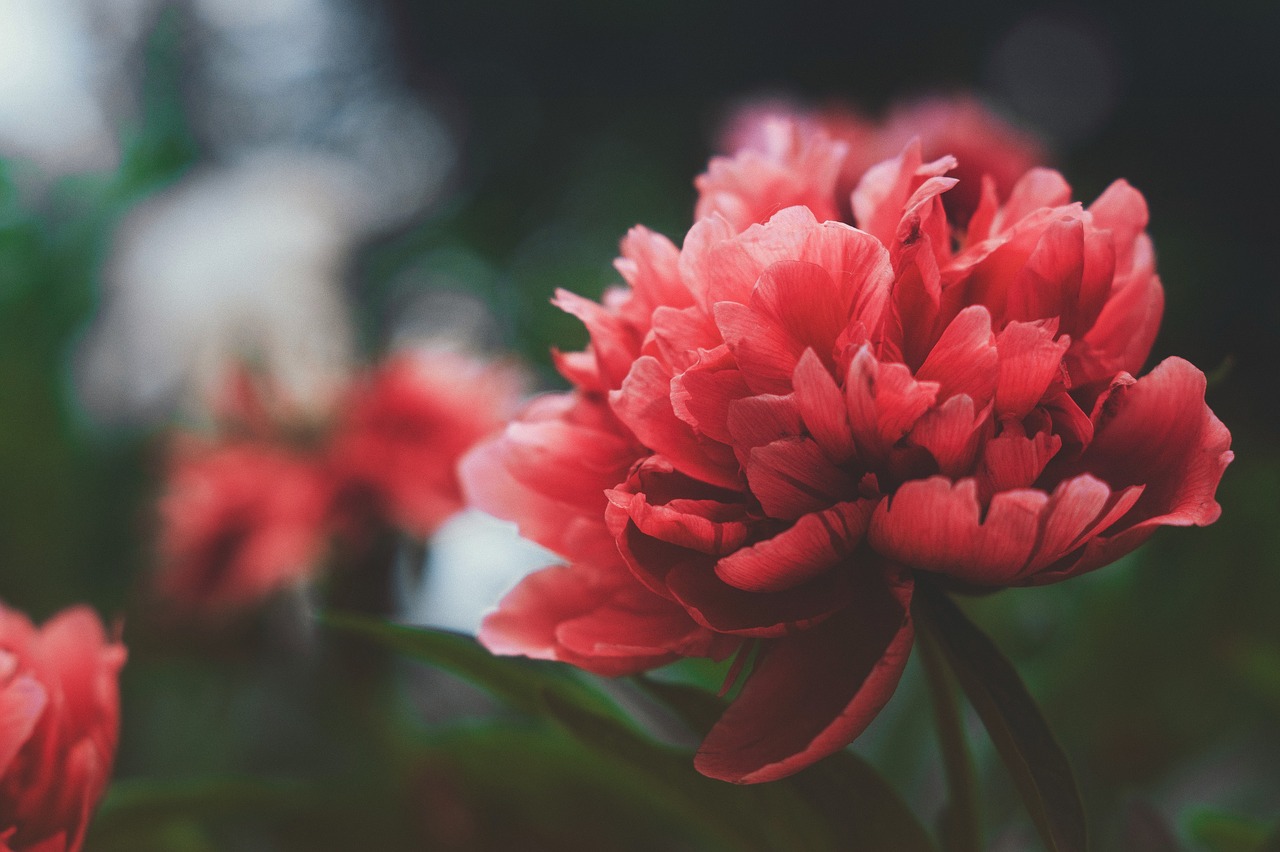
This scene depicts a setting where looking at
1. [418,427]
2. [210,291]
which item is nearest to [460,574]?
[418,427]

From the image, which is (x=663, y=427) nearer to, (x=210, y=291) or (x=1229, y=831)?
(x=1229, y=831)

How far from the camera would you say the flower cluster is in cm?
50

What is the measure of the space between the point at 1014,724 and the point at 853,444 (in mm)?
56

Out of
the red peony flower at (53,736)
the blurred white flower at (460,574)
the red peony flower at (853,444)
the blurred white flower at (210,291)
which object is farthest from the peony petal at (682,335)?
the blurred white flower at (210,291)

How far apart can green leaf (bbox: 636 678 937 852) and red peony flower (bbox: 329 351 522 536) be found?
1.04ft

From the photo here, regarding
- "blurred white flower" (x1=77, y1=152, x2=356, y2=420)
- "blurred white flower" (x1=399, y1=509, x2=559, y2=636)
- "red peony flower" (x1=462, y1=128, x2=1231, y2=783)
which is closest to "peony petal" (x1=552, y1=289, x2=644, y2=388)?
"red peony flower" (x1=462, y1=128, x2=1231, y2=783)

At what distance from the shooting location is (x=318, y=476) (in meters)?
0.53

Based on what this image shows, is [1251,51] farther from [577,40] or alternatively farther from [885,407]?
[885,407]

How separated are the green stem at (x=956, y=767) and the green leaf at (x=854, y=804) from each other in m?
0.01

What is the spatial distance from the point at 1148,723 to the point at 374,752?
0.40 meters

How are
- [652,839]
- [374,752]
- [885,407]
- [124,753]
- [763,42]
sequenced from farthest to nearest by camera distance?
[763,42]
[124,753]
[374,752]
[652,839]
[885,407]

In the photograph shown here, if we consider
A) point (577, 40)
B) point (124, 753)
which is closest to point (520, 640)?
point (124, 753)

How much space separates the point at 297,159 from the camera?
6.05ft

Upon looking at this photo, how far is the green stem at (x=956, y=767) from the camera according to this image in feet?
0.66
